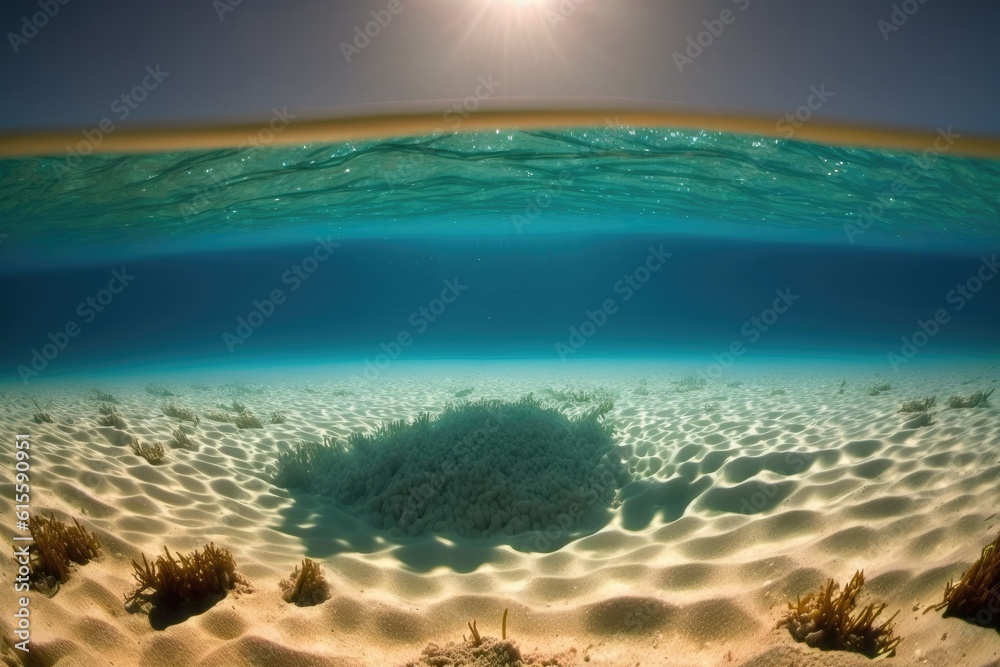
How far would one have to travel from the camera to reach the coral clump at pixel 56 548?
Answer: 3.63m

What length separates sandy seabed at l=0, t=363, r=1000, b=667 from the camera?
321 centimetres

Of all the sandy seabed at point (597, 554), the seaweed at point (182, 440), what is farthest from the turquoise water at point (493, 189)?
the sandy seabed at point (597, 554)

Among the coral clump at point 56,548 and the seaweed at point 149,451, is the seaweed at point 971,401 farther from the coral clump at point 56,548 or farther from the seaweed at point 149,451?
the seaweed at point 149,451

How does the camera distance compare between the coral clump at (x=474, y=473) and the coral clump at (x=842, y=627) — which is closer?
the coral clump at (x=842, y=627)

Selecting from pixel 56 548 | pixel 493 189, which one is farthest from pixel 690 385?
pixel 56 548

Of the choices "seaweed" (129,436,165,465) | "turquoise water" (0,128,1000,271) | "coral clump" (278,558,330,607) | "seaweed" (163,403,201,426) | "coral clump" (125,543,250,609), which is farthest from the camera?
"turquoise water" (0,128,1000,271)

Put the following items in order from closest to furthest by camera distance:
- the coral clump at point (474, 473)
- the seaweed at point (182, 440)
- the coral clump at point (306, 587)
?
1. the coral clump at point (306, 587)
2. the coral clump at point (474, 473)
3. the seaweed at point (182, 440)

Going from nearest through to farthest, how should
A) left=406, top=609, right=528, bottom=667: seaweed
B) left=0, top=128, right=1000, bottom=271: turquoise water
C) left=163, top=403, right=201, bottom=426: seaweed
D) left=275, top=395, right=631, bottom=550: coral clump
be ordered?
left=406, top=609, right=528, bottom=667: seaweed, left=275, top=395, right=631, bottom=550: coral clump, left=163, top=403, right=201, bottom=426: seaweed, left=0, top=128, right=1000, bottom=271: turquoise water

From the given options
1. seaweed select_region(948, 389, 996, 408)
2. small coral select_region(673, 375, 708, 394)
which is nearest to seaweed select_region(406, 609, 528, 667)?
seaweed select_region(948, 389, 996, 408)

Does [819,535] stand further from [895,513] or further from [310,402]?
[310,402]

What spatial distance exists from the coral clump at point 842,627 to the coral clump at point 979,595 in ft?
1.26

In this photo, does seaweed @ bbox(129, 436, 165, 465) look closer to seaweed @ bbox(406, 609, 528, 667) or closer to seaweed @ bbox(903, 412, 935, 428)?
seaweed @ bbox(406, 609, 528, 667)

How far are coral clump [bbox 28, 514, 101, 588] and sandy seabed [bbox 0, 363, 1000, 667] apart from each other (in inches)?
5.5

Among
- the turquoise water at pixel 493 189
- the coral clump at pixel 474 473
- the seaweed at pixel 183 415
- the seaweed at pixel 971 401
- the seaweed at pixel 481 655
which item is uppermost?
the turquoise water at pixel 493 189
